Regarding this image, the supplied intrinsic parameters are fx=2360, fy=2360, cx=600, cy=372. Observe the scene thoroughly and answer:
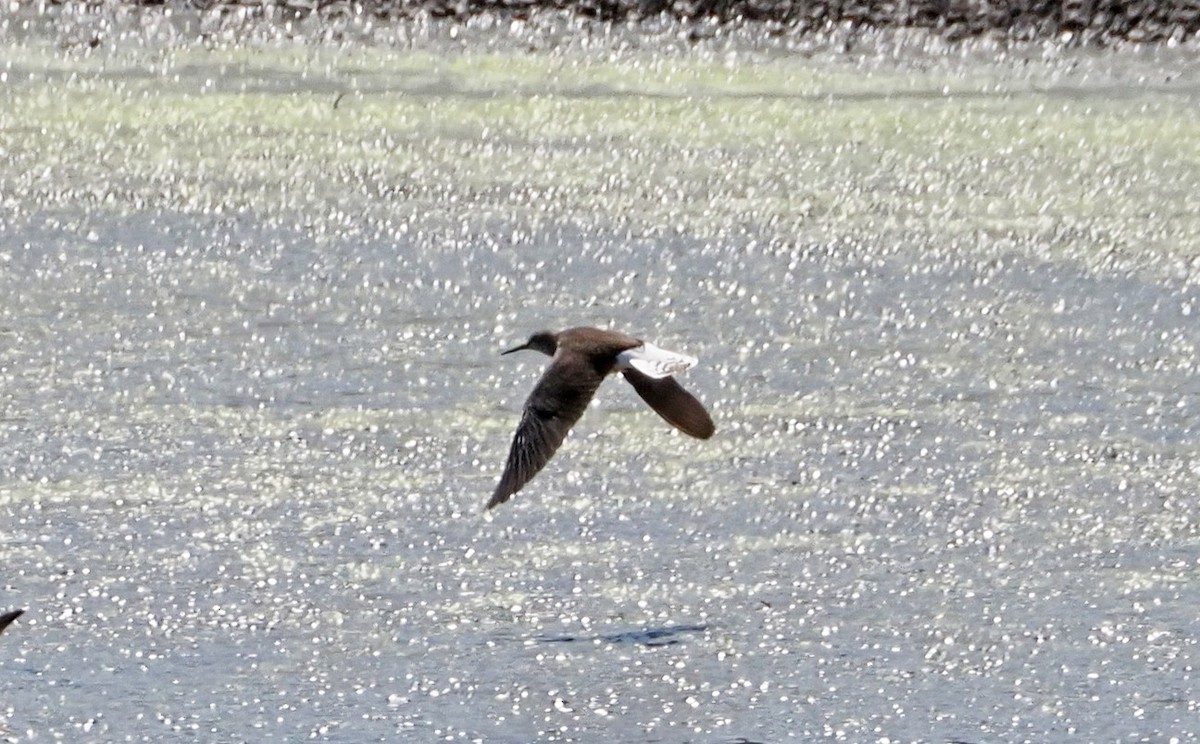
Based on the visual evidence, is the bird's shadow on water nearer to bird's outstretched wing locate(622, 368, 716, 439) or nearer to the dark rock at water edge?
bird's outstretched wing locate(622, 368, 716, 439)

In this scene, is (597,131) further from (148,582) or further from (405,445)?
(148,582)

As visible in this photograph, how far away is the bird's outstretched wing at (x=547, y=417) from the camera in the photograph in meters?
4.27

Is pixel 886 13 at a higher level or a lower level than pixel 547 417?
lower

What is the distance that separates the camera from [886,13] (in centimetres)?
Result: 1131

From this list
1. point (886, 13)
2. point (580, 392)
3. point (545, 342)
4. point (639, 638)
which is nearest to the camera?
point (639, 638)

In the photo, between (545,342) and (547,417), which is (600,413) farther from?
(547,417)

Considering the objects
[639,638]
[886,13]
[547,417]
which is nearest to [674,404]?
[547,417]

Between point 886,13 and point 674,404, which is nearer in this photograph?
point 674,404

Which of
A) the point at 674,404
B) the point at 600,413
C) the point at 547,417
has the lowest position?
the point at 600,413

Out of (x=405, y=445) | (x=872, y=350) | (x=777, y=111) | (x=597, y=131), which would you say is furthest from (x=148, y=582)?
(x=777, y=111)

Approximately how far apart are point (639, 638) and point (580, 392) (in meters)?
0.56

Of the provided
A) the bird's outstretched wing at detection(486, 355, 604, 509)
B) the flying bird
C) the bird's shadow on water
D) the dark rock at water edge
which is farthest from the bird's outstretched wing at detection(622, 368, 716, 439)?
the dark rock at water edge

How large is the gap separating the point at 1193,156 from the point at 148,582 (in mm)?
5208

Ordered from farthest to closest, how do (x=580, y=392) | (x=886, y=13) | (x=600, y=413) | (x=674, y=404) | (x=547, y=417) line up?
(x=886, y=13) < (x=600, y=413) < (x=674, y=404) < (x=580, y=392) < (x=547, y=417)
